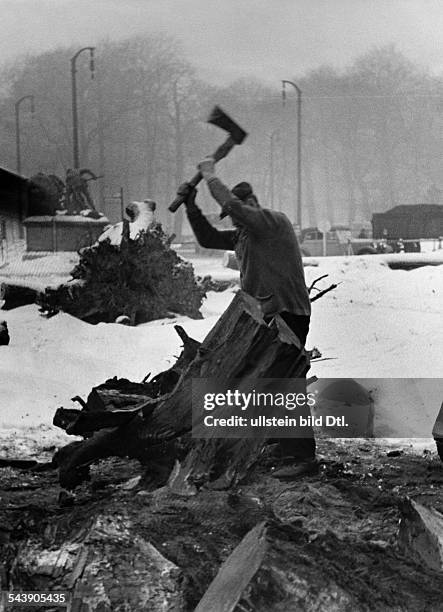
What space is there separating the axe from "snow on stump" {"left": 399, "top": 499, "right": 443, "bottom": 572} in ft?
3.70

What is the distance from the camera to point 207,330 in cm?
294

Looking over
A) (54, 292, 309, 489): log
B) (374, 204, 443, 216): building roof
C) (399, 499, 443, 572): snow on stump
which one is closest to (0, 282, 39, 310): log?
(54, 292, 309, 489): log

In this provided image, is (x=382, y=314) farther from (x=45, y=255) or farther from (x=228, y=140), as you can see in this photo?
(x=45, y=255)

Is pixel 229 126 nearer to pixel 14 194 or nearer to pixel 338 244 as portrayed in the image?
pixel 338 244

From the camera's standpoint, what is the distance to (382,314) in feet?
9.93

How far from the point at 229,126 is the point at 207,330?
62 cm

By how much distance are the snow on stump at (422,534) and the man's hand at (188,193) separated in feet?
3.57

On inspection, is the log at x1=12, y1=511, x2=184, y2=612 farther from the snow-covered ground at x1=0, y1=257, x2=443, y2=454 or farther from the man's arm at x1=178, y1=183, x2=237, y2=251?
the man's arm at x1=178, y1=183, x2=237, y2=251

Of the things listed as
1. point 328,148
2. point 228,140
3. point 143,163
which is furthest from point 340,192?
point 143,163

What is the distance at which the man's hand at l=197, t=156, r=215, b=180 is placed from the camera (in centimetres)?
277

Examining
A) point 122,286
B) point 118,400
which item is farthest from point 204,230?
point 118,400

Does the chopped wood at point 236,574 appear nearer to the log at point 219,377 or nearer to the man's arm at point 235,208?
the log at point 219,377

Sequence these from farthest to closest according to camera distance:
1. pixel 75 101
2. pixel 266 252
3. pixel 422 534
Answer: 1. pixel 75 101
2. pixel 266 252
3. pixel 422 534

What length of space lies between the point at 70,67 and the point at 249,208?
0.78 m
